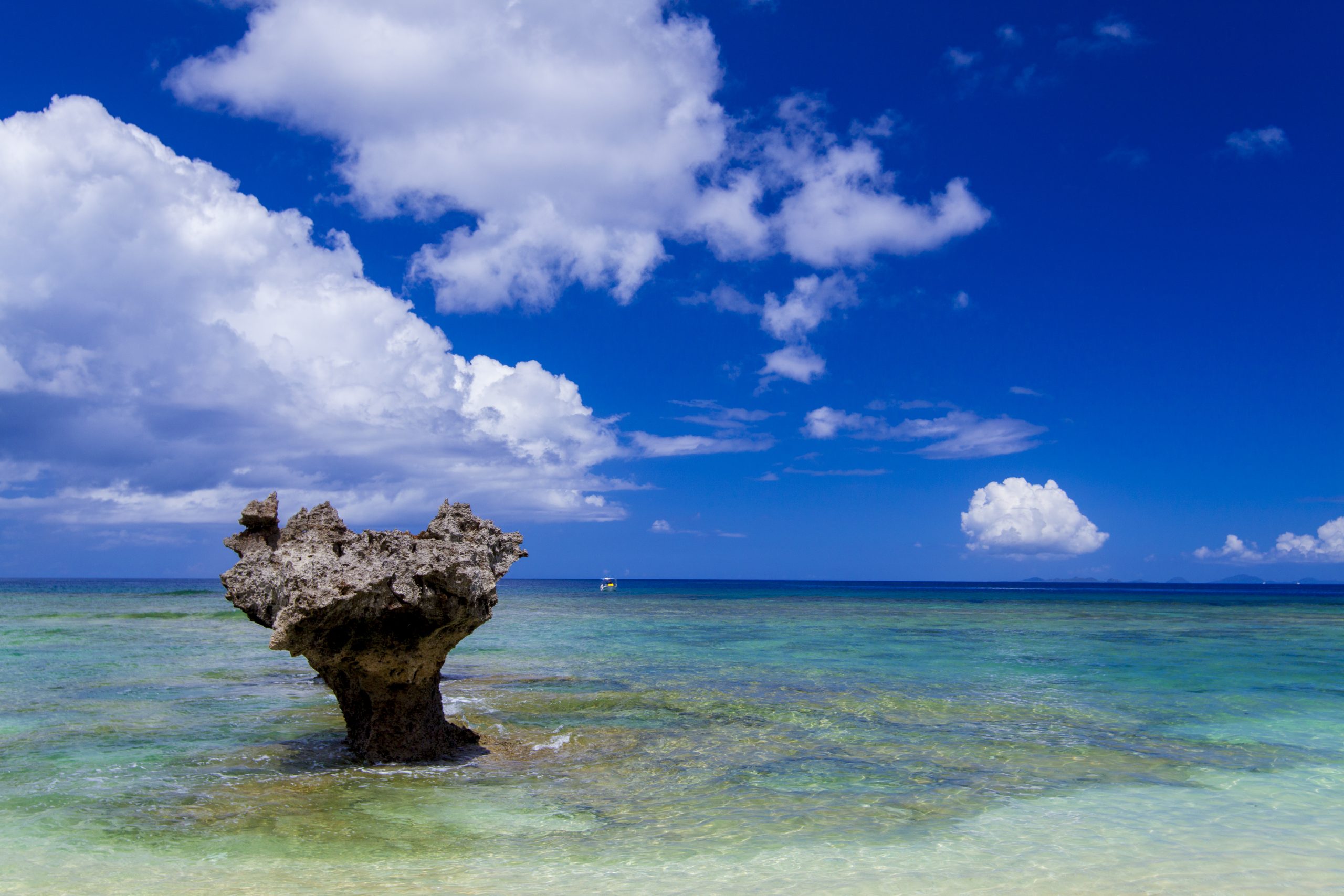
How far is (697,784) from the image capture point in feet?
31.9

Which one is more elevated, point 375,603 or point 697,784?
point 375,603

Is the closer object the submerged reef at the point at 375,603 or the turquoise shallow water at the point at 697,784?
the turquoise shallow water at the point at 697,784

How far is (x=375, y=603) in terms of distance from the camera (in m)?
9.83

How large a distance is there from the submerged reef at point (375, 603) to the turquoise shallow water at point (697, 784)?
64cm

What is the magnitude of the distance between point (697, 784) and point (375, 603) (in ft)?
13.7

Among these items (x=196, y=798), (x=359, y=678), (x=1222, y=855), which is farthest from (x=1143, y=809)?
(x=196, y=798)

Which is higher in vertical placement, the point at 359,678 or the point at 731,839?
the point at 359,678

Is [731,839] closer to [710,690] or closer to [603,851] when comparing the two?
[603,851]

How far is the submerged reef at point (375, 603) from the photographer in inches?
384

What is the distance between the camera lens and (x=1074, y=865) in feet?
23.7

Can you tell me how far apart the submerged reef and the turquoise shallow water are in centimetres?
64

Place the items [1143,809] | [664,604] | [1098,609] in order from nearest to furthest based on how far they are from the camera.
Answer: [1143,809], [1098,609], [664,604]

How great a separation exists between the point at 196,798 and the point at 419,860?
3337 mm

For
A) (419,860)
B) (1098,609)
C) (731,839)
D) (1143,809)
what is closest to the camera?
(419,860)
